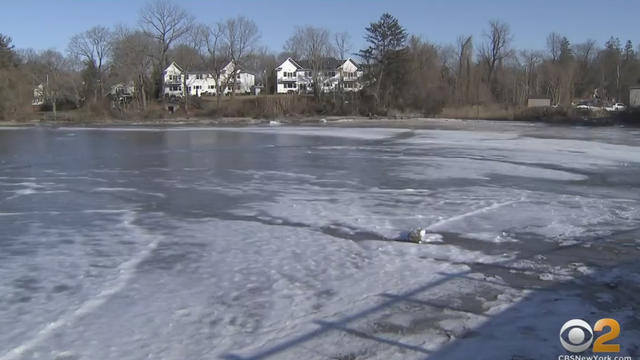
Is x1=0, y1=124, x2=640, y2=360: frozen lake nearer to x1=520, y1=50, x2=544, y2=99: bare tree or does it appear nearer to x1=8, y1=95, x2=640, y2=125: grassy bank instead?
x1=8, y1=95, x2=640, y2=125: grassy bank

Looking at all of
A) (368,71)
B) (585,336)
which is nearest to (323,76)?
(368,71)

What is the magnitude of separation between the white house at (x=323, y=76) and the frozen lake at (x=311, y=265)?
6490cm

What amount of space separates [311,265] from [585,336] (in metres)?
3.19

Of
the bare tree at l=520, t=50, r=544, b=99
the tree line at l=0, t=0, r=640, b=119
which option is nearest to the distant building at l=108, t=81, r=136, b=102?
the tree line at l=0, t=0, r=640, b=119

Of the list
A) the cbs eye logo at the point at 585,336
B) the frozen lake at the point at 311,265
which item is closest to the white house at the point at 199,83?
the frozen lake at the point at 311,265

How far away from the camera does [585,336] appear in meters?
4.71

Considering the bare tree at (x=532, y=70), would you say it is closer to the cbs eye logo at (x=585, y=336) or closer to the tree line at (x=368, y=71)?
the tree line at (x=368, y=71)

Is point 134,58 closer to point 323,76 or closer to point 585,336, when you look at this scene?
point 323,76

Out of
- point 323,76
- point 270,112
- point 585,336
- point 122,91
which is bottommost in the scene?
point 585,336

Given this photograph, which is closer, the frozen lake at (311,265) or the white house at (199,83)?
the frozen lake at (311,265)

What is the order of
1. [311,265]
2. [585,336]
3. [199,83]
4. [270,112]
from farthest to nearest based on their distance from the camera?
[199,83]
[270,112]
[311,265]
[585,336]

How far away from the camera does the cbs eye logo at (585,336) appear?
176 inches

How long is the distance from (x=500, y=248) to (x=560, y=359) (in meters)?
3.52

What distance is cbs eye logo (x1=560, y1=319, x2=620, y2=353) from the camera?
4.47m
